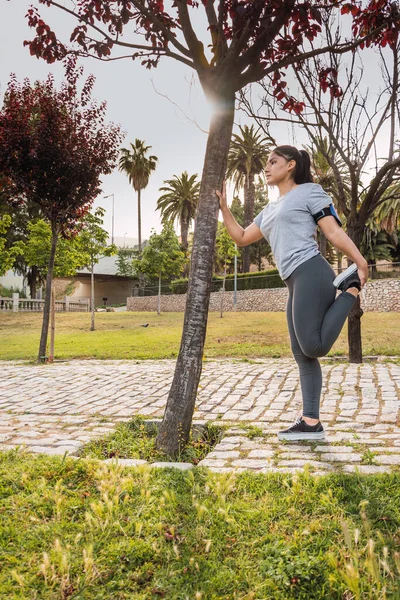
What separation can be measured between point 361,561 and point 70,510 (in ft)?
4.82

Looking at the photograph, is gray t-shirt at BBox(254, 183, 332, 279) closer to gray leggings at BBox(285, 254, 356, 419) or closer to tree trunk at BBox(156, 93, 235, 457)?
gray leggings at BBox(285, 254, 356, 419)

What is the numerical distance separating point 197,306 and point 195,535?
1.79 m

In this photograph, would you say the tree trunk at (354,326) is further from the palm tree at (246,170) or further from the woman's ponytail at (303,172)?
the palm tree at (246,170)

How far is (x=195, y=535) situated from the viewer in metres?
2.30

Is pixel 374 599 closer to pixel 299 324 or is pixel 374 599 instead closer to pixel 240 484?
pixel 240 484

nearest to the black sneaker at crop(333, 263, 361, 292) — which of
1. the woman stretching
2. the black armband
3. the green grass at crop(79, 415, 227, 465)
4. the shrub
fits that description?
the woman stretching

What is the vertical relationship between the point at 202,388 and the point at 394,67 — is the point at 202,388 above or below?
below

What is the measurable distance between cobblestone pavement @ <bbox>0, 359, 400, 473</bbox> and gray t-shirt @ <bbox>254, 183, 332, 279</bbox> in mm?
1367

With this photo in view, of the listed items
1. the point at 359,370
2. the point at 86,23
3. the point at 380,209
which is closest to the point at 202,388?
the point at 359,370

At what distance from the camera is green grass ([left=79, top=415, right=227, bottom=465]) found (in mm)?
3723

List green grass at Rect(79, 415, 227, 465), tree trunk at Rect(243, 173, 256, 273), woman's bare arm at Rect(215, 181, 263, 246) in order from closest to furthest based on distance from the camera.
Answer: green grass at Rect(79, 415, 227, 465) < woman's bare arm at Rect(215, 181, 263, 246) < tree trunk at Rect(243, 173, 256, 273)

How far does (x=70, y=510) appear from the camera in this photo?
263 centimetres

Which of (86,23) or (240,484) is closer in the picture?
(240,484)

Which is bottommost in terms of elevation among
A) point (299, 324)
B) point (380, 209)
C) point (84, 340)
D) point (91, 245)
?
point (84, 340)
